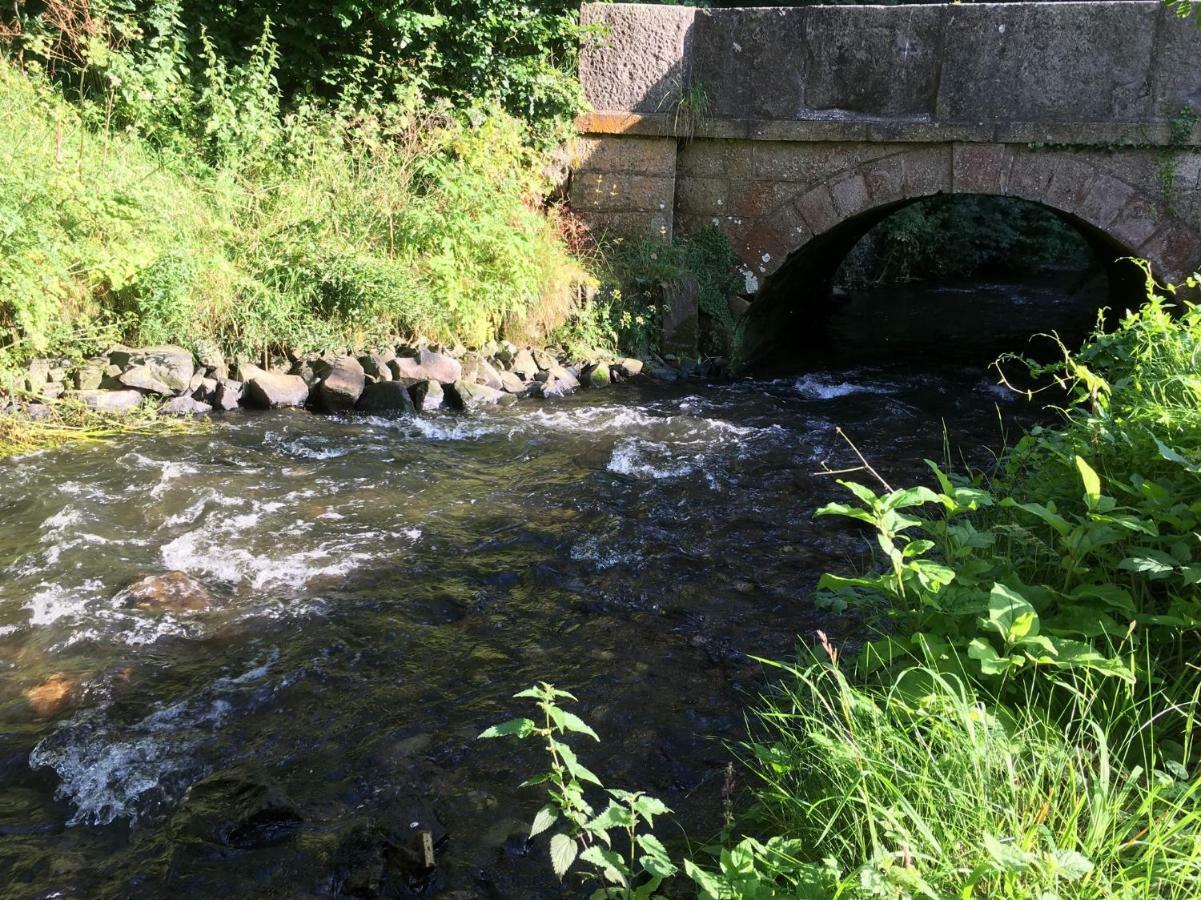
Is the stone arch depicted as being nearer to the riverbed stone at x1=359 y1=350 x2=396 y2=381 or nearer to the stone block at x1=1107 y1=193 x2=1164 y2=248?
the stone block at x1=1107 y1=193 x2=1164 y2=248

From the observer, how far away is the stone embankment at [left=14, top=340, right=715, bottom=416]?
20.5ft

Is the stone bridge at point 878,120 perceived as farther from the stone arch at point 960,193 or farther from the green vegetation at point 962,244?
the green vegetation at point 962,244

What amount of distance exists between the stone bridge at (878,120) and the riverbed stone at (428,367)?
99.2 inches

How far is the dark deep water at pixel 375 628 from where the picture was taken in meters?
2.68

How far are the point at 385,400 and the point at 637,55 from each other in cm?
404

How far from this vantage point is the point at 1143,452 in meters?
3.12

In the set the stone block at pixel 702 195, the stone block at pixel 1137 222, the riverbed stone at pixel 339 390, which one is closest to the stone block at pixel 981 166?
the stone block at pixel 1137 222

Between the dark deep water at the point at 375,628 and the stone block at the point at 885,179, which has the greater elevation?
the stone block at the point at 885,179

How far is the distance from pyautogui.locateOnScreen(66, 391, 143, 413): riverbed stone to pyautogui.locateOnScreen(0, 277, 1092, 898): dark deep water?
0.41 m

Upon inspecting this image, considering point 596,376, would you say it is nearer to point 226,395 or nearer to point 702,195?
point 702,195

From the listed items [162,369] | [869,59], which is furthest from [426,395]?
[869,59]

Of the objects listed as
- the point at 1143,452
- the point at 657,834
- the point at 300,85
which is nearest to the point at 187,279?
the point at 300,85

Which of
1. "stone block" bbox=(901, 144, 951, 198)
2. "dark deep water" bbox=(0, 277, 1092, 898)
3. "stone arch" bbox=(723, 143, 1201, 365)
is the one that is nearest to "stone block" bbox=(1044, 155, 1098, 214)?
"stone arch" bbox=(723, 143, 1201, 365)

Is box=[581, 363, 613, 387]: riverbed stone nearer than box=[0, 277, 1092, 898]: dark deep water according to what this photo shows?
No
